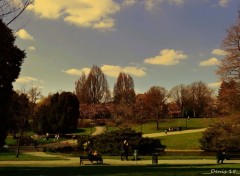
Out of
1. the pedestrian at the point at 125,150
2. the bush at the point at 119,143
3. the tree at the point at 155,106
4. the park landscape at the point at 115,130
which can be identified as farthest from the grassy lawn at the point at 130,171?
the tree at the point at 155,106

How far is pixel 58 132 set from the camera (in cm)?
7106

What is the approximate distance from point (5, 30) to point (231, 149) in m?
25.8

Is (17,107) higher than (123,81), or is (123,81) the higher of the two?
(123,81)

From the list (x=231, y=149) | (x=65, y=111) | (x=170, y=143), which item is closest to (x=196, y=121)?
(x=65, y=111)

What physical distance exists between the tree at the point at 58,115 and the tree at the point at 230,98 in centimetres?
4471

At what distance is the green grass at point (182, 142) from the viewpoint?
4647 cm

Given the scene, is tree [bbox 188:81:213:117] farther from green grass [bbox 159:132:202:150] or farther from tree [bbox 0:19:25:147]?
tree [bbox 0:19:25:147]

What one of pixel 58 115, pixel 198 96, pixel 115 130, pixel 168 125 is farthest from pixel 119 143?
pixel 198 96

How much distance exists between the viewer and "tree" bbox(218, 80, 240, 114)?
98.4ft

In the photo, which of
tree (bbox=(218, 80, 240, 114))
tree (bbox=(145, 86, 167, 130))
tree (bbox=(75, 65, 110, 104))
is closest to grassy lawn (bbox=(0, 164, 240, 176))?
tree (bbox=(218, 80, 240, 114))

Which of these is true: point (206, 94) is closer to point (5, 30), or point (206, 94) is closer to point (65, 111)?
point (65, 111)

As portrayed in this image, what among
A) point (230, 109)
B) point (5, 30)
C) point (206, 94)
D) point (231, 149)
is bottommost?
point (231, 149)

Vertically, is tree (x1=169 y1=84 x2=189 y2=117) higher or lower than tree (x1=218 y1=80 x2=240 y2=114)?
higher

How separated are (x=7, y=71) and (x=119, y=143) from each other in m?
13.9
